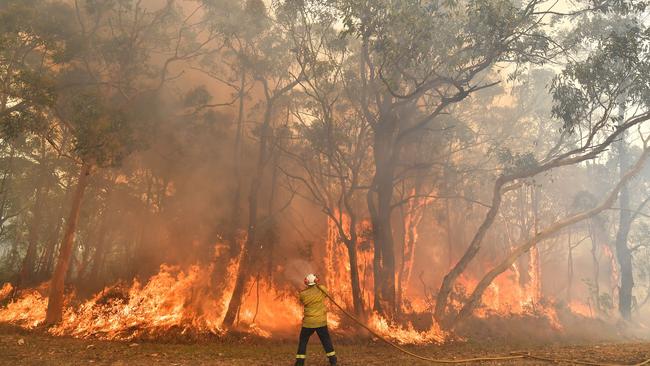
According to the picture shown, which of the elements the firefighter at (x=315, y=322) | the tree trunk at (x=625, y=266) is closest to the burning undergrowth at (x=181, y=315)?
the firefighter at (x=315, y=322)

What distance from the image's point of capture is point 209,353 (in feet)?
36.7

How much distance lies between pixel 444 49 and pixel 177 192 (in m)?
14.8

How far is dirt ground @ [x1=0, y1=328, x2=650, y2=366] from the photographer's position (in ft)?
30.6

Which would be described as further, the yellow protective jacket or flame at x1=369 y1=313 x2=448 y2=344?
flame at x1=369 y1=313 x2=448 y2=344

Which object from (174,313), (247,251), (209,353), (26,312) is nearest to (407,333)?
(209,353)

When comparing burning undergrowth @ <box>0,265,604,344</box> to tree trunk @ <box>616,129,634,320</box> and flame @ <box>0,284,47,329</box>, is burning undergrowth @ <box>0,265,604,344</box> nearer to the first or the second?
flame @ <box>0,284,47,329</box>

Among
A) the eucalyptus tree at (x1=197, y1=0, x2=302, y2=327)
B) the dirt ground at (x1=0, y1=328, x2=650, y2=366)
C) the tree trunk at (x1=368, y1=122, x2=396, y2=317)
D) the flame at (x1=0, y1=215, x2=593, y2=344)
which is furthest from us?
the eucalyptus tree at (x1=197, y1=0, x2=302, y2=327)

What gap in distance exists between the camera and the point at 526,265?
2655 centimetres

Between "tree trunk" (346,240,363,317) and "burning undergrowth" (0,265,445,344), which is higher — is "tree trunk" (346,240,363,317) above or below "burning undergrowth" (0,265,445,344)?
above

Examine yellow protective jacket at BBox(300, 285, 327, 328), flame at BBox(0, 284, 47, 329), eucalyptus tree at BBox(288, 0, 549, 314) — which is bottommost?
flame at BBox(0, 284, 47, 329)

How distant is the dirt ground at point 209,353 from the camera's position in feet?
30.6

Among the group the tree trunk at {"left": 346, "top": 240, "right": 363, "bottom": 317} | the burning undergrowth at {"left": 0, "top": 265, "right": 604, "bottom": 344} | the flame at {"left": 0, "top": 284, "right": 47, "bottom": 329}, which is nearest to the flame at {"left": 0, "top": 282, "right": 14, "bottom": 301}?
the burning undergrowth at {"left": 0, "top": 265, "right": 604, "bottom": 344}

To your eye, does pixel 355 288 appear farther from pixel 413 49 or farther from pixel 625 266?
pixel 625 266

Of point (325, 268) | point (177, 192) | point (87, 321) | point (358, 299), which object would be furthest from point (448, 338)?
point (177, 192)
